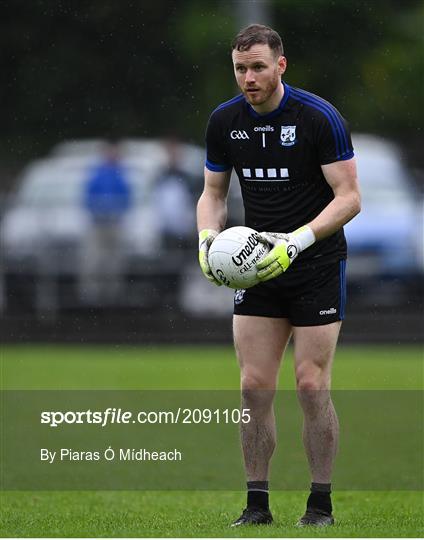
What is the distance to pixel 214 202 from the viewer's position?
7414 mm

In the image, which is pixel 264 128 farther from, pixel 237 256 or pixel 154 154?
pixel 154 154

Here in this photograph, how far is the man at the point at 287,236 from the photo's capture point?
7.01m

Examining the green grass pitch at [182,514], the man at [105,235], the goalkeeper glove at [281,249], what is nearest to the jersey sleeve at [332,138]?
the goalkeeper glove at [281,249]

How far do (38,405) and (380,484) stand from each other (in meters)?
4.13

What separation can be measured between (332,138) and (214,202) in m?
0.73

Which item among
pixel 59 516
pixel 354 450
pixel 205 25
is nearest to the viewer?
pixel 59 516

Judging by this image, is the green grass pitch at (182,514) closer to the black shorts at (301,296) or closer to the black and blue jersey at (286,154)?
the black shorts at (301,296)

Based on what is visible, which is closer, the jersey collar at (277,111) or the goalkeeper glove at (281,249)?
the goalkeeper glove at (281,249)

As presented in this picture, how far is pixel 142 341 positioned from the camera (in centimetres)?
1819

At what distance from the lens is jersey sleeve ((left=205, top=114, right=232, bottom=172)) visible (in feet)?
23.9

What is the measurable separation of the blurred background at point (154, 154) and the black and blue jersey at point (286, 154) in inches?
424

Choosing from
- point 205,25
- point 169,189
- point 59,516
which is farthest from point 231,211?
point 59,516

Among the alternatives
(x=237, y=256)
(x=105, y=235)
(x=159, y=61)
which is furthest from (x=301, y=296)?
(x=159, y=61)

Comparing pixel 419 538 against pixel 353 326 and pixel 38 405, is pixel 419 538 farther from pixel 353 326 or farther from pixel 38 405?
pixel 353 326
